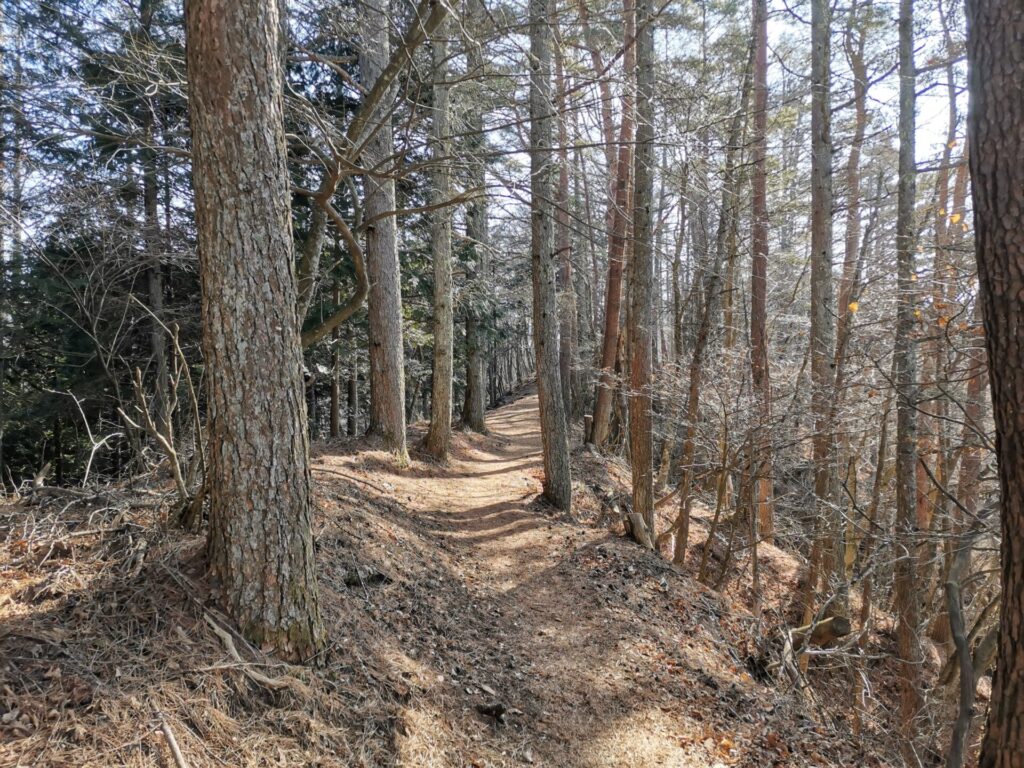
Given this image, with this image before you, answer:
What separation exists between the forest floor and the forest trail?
0.06 feet

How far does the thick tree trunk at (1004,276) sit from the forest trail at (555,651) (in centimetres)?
207

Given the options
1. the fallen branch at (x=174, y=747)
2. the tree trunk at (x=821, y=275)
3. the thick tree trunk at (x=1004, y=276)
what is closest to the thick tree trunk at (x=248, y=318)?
the fallen branch at (x=174, y=747)

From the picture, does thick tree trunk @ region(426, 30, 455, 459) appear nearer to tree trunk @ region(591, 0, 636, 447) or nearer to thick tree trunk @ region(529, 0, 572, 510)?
thick tree trunk @ region(529, 0, 572, 510)

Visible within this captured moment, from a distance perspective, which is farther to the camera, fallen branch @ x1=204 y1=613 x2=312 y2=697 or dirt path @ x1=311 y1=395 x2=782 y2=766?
dirt path @ x1=311 y1=395 x2=782 y2=766

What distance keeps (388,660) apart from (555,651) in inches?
64.3

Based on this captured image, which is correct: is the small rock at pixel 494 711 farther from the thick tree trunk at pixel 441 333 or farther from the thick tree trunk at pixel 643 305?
the thick tree trunk at pixel 441 333

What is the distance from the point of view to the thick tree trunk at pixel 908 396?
20.6ft

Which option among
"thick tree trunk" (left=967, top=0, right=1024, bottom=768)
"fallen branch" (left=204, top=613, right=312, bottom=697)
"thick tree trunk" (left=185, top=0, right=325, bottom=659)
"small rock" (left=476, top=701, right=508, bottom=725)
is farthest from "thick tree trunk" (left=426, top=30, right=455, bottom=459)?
"thick tree trunk" (left=967, top=0, right=1024, bottom=768)

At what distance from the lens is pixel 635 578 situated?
20.5 feet

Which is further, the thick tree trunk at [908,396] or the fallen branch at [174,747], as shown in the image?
the thick tree trunk at [908,396]

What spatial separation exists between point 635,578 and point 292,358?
481cm

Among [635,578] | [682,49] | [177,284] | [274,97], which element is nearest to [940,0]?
[682,49]

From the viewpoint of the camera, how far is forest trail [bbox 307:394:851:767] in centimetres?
348

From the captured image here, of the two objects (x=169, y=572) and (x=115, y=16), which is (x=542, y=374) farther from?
(x=115, y=16)
